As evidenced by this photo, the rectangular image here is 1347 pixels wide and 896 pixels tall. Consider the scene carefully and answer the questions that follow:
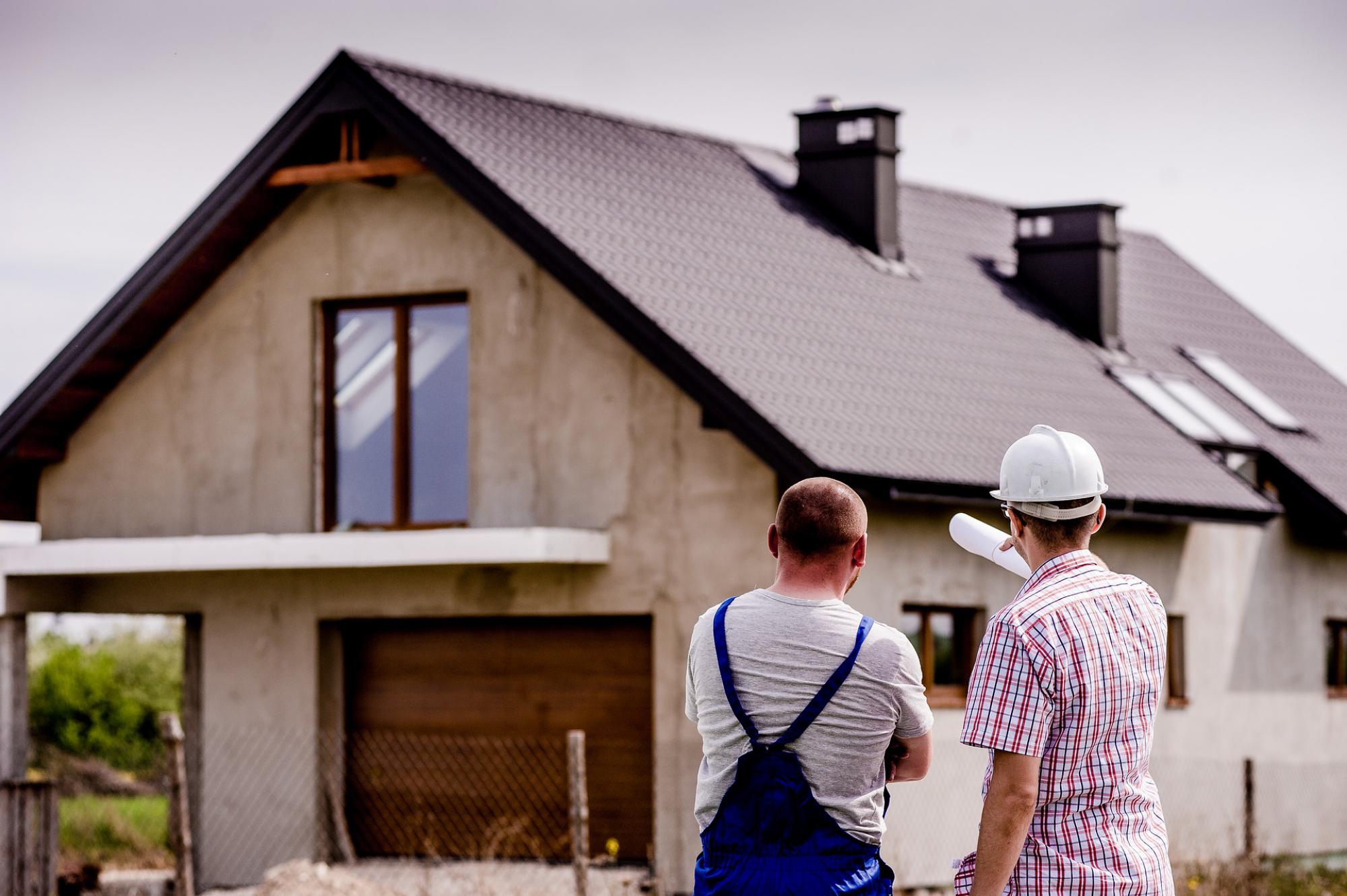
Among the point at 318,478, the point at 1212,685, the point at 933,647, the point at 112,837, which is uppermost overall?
the point at 318,478

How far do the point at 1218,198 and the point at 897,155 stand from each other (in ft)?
26.5

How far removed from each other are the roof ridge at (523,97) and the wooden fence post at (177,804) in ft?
16.7

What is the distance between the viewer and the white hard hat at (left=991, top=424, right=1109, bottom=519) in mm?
4156

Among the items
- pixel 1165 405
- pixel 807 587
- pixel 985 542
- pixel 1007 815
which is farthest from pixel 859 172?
pixel 1007 815

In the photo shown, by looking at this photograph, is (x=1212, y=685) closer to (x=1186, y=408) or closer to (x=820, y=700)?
(x=1186, y=408)

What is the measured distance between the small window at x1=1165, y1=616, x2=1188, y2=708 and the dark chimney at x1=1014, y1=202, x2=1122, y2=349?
3250 millimetres

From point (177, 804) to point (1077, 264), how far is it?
1092cm

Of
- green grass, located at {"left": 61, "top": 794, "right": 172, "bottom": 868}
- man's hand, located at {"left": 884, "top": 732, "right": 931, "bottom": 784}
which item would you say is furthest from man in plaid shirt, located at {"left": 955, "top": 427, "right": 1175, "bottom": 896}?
green grass, located at {"left": 61, "top": 794, "right": 172, "bottom": 868}

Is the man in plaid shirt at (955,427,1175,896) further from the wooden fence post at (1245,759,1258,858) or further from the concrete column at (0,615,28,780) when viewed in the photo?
the concrete column at (0,615,28,780)

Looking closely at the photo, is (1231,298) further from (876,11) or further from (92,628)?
(92,628)

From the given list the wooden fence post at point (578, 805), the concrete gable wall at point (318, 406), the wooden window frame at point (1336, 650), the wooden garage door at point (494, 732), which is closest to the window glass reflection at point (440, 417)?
the concrete gable wall at point (318, 406)

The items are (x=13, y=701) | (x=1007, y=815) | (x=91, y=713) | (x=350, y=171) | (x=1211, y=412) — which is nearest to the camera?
(x=1007, y=815)

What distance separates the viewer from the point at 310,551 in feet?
44.7

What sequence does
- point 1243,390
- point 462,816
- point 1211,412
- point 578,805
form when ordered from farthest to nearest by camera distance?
point 1243,390 → point 1211,412 → point 462,816 → point 578,805
